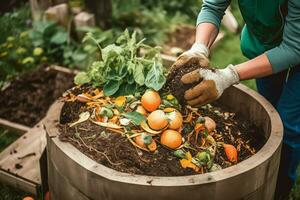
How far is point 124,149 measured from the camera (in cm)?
233

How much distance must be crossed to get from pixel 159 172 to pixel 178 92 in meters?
0.49

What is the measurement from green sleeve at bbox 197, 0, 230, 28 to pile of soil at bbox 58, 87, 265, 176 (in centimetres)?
66

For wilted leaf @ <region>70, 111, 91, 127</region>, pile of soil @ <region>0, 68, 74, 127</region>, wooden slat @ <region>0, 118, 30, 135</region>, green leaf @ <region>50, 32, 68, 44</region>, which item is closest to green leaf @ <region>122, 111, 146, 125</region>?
wilted leaf @ <region>70, 111, 91, 127</region>

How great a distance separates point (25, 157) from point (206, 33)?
5.16ft

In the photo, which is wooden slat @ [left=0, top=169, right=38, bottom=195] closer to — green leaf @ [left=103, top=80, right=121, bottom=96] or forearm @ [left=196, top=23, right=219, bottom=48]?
green leaf @ [left=103, top=80, right=121, bottom=96]

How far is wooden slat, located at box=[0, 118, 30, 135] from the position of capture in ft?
12.6

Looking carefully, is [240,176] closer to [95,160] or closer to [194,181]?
[194,181]

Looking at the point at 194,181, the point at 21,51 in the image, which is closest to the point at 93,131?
the point at 194,181

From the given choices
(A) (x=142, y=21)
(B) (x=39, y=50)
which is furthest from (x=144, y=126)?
(A) (x=142, y=21)

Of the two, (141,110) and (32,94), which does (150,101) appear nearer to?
(141,110)

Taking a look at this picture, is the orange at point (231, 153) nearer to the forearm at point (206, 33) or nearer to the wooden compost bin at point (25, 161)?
the forearm at point (206, 33)

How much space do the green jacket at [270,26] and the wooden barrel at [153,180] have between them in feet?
1.17

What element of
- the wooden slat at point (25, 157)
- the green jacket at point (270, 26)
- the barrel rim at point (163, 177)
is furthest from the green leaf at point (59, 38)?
the barrel rim at point (163, 177)

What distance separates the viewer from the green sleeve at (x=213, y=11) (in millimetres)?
2938
